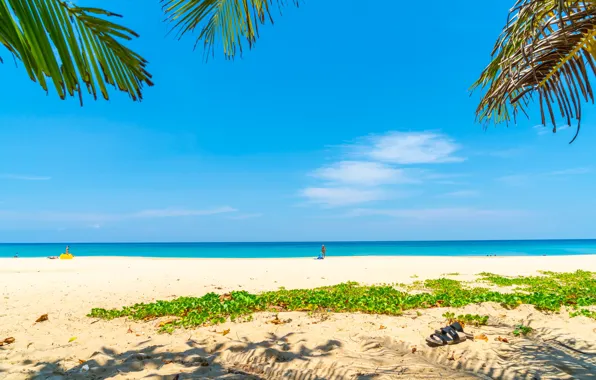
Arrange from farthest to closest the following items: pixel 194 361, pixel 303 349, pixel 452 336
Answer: pixel 452 336 < pixel 303 349 < pixel 194 361

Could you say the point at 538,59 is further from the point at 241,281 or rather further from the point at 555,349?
the point at 241,281

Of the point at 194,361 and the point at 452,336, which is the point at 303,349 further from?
the point at 452,336

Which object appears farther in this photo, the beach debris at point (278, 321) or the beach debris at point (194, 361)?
the beach debris at point (278, 321)

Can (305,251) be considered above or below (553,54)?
below

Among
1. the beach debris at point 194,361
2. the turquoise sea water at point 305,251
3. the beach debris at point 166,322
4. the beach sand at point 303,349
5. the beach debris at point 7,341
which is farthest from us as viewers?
the turquoise sea water at point 305,251

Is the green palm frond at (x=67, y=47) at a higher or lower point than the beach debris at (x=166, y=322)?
higher

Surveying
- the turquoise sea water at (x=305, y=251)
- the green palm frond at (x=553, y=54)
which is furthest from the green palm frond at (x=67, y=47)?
the turquoise sea water at (x=305, y=251)

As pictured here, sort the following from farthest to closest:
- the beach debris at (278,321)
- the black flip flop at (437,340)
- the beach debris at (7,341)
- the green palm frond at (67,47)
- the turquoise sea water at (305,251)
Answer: the turquoise sea water at (305,251) → the beach debris at (278,321) → the beach debris at (7,341) → the black flip flop at (437,340) → the green palm frond at (67,47)

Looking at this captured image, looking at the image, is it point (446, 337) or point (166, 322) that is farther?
point (166, 322)

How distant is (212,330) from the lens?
6617 mm

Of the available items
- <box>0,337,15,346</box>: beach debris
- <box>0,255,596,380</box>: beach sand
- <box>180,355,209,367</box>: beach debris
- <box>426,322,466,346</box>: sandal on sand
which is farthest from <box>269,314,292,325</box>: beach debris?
<box>0,337,15,346</box>: beach debris

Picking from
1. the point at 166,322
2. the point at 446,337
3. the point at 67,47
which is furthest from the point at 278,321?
the point at 67,47

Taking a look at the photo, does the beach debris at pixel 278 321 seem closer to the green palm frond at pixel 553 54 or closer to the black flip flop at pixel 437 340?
the black flip flop at pixel 437 340

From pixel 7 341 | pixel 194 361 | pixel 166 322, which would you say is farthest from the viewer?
pixel 166 322
